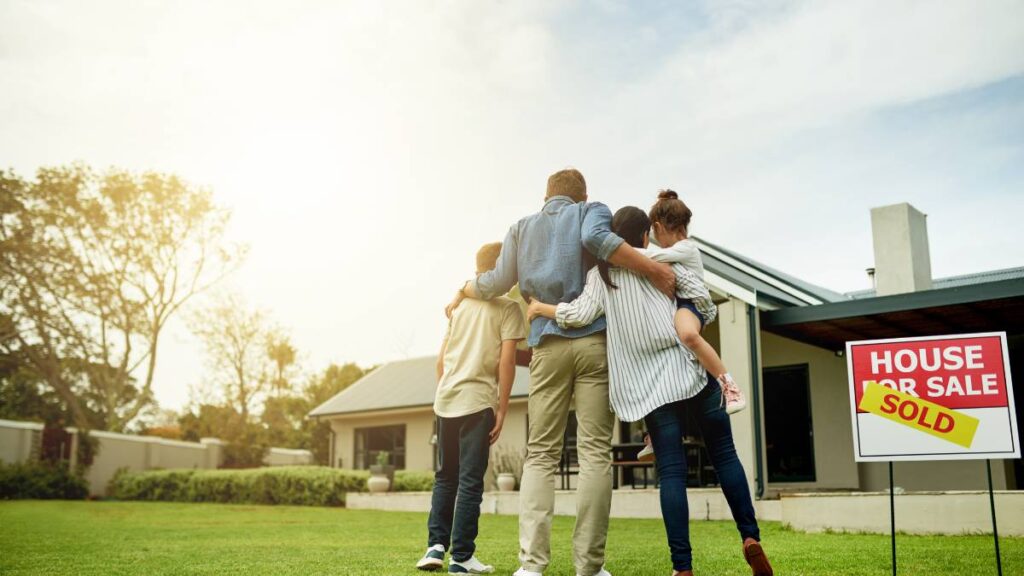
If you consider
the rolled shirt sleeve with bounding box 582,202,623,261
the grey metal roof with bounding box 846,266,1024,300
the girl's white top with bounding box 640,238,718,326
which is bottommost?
the girl's white top with bounding box 640,238,718,326

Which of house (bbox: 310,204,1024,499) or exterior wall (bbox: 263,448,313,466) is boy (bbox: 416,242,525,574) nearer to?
house (bbox: 310,204,1024,499)

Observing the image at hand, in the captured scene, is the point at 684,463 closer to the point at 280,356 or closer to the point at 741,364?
the point at 741,364

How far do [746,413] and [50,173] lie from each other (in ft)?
82.4

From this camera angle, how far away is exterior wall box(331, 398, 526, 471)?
19000 millimetres

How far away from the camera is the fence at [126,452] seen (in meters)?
24.0

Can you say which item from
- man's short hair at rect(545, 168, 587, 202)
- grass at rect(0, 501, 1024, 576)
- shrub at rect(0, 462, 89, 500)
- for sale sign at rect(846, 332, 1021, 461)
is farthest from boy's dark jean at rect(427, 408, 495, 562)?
shrub at rect(0, 462, 89, 500)

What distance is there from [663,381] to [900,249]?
10.2 metres

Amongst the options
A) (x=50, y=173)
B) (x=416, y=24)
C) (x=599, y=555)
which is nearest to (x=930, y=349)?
(x=599, y=555)

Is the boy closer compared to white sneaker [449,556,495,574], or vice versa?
white sneaker [449,556,495,574]

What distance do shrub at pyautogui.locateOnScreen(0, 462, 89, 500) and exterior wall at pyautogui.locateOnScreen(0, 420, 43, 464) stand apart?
901 mm

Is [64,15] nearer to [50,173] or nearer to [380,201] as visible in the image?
[380,201]

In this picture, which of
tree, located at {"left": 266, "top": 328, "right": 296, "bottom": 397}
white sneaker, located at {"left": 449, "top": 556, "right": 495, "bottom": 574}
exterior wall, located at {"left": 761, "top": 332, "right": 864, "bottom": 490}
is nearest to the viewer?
white sneaker, located at {"left": 449, "top": 556, "right": 495, "bottom": 574}

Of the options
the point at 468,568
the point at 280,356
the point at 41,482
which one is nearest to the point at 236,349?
the point at 280,356

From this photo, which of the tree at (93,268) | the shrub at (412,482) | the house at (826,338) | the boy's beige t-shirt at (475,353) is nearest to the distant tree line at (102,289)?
the tree at (93,268)
